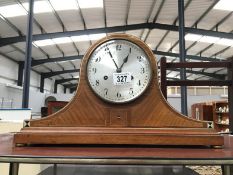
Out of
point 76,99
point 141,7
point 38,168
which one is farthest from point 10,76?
point 76,99

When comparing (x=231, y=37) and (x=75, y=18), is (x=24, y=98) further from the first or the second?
(x=231, y=37)

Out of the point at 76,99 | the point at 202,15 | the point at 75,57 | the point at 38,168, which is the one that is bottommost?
the point at 38,168

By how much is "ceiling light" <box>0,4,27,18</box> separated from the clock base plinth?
5.24 metres

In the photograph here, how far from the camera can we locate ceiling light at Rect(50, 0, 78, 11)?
540cm

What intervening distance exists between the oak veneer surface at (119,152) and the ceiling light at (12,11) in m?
5.31

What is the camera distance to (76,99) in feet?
2.29

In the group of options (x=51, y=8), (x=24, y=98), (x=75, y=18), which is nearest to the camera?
(x=24, y=98)

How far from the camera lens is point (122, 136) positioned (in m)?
0.60

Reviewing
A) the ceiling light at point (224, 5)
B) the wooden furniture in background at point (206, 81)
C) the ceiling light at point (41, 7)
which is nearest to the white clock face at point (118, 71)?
the wooden furniture in background at point (206, 81)

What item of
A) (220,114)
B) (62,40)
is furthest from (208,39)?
(62,40)

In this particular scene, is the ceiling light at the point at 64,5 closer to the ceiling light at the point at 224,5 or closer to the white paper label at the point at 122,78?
the ceiling light at the point at 224,5

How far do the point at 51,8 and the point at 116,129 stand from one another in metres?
5.46

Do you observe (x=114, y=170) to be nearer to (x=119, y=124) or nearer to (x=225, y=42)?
(x=119, y=124)

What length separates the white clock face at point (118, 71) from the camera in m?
0.69
